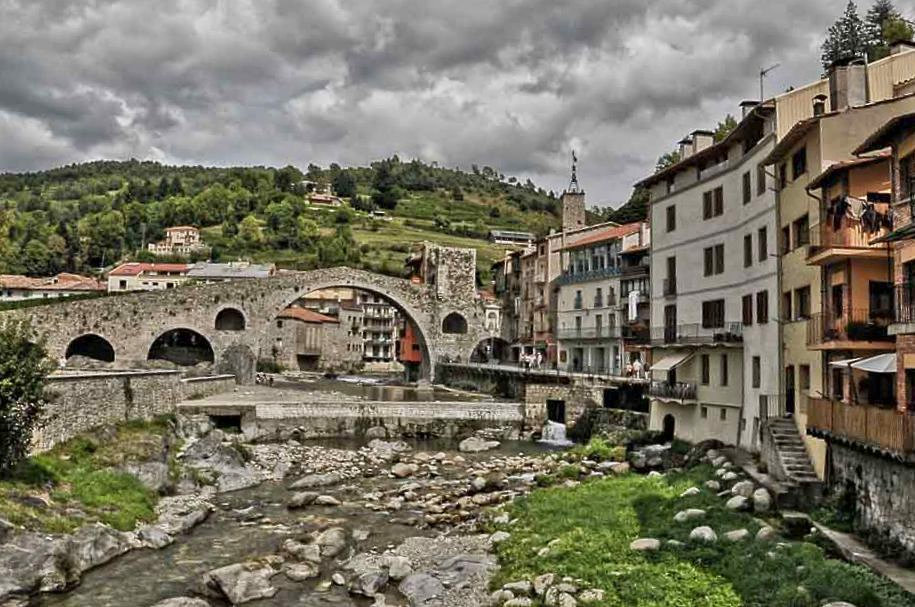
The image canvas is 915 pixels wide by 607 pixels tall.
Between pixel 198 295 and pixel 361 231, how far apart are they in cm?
8374

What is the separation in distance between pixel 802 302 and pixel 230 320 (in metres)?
59.6

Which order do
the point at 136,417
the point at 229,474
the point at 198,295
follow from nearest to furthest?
the point at 229,474
the point at 136,417
the point at 198,295

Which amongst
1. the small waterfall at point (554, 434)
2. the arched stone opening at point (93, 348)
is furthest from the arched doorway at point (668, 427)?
the arched stone opening at point (93, 348)

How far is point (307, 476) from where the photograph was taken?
31125 mm

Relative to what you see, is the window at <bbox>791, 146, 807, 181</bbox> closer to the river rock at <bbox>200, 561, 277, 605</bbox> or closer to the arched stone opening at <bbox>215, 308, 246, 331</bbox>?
the river rock at <bbox>200, 561, 277, 605</bbox>

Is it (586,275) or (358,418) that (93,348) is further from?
(586,275)

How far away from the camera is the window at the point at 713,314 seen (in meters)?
31.2

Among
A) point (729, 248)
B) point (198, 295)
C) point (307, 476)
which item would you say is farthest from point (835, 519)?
point (198, 295)

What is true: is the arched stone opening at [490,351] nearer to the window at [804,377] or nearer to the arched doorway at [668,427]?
the arched doorway at [668,427]

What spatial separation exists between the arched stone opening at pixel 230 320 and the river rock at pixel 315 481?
141 ft

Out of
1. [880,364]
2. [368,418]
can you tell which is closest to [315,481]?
[368,418]

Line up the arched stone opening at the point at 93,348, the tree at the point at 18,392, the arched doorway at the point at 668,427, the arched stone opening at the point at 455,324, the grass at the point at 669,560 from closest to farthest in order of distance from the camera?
the grass at the point at 669,560
the tree at the point at 18,392
the arched doorway at the point at 668,427
the arched stone opening at the point at 93,348
the arched stone opening at the point at 455,324

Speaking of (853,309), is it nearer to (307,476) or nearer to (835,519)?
(835,519)

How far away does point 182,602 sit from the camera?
16.1 meters
